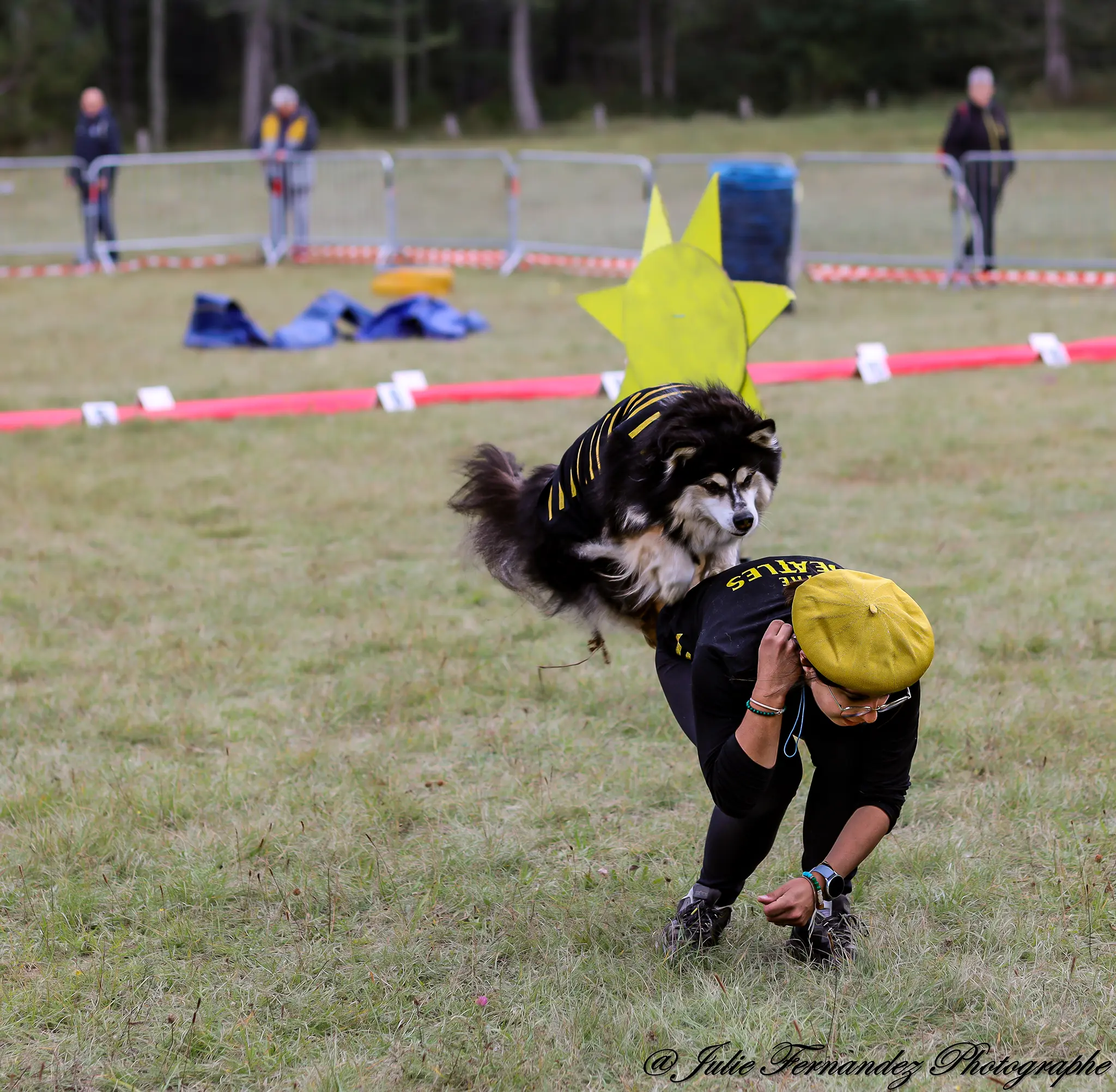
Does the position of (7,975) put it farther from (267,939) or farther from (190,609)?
(190,609)

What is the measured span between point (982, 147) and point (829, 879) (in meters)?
14.8

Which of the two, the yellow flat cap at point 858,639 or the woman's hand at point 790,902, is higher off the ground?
the yellow flat cap at point 858,639

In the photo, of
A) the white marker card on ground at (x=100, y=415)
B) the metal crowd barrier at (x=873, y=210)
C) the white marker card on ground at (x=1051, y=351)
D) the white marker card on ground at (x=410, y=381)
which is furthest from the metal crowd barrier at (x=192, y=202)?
the white marker card on ground at (x=1051, y=351)

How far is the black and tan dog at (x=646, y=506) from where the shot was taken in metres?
3.42

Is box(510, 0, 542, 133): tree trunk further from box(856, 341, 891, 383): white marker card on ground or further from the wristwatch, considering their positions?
the wristwatch

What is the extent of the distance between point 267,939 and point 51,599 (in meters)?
3.32

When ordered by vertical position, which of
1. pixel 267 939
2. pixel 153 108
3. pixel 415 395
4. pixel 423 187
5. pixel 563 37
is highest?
pixel 563 37

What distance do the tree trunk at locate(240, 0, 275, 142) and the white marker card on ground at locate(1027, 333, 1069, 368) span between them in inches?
1354

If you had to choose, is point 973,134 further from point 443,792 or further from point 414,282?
point 443,792

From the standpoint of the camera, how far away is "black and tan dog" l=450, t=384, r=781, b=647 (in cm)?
342

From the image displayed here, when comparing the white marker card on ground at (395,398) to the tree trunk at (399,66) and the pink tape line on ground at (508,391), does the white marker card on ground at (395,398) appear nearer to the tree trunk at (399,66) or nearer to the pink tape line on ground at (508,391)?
the pink tape line on ground at (508,391)

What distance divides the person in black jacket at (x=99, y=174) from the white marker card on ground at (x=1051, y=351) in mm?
13193

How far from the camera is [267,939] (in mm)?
3584

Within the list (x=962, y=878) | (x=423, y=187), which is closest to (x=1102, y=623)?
(x=962, y=878)
